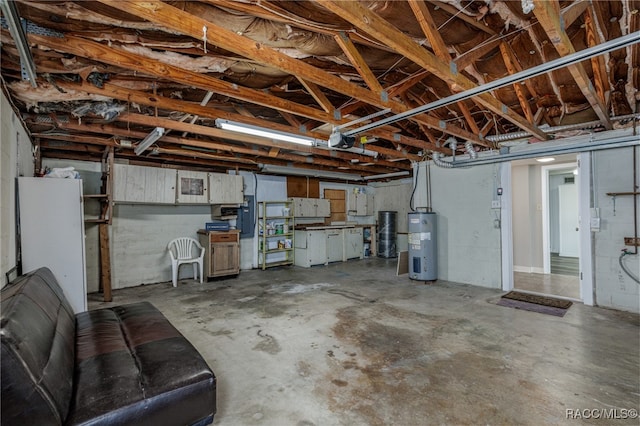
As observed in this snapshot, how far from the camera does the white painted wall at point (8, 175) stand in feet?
7.59

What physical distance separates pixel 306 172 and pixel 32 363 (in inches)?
247

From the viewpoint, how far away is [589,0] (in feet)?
6.19

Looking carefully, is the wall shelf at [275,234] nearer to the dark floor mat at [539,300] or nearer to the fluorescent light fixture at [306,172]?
the fluorescent light fixture at [306,172]

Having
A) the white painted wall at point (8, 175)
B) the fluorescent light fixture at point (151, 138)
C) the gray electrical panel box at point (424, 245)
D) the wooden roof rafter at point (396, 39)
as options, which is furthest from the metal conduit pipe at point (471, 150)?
the white painted wall at point (8, 175)

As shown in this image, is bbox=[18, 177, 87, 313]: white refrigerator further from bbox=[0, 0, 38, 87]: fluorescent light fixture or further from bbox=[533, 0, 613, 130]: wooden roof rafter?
bbox=[533, 0, 613, 130]: wooden roof rafter

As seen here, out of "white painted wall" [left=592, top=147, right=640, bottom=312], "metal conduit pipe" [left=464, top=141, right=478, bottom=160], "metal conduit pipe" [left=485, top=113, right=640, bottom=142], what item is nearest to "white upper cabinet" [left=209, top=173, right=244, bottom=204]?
"metal conduit pipe" [left=464, top=141, right=478, bottom=160]

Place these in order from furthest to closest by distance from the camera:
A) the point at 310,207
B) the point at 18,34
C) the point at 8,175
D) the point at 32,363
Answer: the point at 310,207 → the point at 8,175 → the point at 18,34 → the point at 32,363

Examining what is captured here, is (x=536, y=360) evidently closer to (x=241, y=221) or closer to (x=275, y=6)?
(x=275, y=6)

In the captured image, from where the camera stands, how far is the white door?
7.87 m

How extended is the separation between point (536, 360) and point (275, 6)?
3331 mm

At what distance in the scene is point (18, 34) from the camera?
62.6 inches

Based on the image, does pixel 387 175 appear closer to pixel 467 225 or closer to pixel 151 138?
pixel 467 225

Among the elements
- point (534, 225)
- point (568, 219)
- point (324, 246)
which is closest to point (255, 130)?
point (324, 246)

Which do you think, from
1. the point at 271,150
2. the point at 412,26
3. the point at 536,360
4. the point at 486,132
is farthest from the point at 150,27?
the point at 486,132
